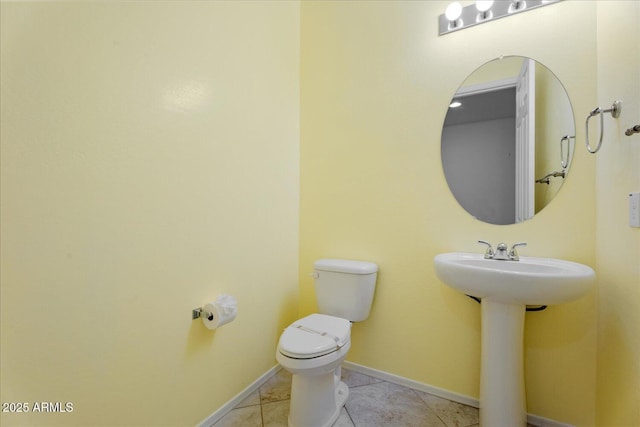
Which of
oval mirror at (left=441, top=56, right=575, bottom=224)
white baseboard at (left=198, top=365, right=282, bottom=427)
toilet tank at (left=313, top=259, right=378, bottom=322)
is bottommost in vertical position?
white baseboard at (left=198, top=365, right=282, bottom=427)

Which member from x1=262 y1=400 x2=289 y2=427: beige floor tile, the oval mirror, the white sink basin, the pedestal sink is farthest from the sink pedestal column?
x1=262 y1=400 x2=289 y2=427: beige floor tile

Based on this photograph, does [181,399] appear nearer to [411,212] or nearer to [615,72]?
[411,212]

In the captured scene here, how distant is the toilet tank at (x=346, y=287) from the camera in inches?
61.2

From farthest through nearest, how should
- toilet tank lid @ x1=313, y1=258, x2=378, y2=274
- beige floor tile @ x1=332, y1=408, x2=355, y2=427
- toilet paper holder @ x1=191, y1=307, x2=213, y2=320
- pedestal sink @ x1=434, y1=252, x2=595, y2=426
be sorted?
1. toilet tank lid @ x1=313, y1=258, x2=378, y2=274
2. beige floor tile @ x1=332, y1=408, x2=355, y2=427
3. toilet paper holder @ x1=191, y1=307, x2=213, y2=320
4. pedestal sink @ x1=434, y1=252, x2=595, y2=426

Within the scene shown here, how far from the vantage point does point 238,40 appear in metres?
1.42

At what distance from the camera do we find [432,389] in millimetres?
1512

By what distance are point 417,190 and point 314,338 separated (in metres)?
0.96

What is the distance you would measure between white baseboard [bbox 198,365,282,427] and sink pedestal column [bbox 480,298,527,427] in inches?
44.7

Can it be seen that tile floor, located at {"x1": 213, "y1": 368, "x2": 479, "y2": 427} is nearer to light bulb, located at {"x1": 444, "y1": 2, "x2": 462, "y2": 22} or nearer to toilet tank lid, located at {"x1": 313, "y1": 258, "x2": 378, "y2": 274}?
toilet tank lid, located at {"x1": 313, "y1": 258, "x2": 378, "y2": 274}

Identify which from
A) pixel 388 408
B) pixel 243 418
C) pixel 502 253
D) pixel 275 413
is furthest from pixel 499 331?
pixel 243 418

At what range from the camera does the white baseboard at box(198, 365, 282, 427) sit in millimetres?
1267

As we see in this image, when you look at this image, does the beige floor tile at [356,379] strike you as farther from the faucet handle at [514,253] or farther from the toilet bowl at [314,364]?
the faucet handle at [514,253]

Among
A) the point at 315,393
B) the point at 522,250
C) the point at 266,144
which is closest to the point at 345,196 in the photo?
the point at 266,144

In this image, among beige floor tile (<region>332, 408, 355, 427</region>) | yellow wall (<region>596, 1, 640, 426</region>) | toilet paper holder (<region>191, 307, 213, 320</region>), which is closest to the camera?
yellow wall (<region>596, 1, 640, 426</region>)
